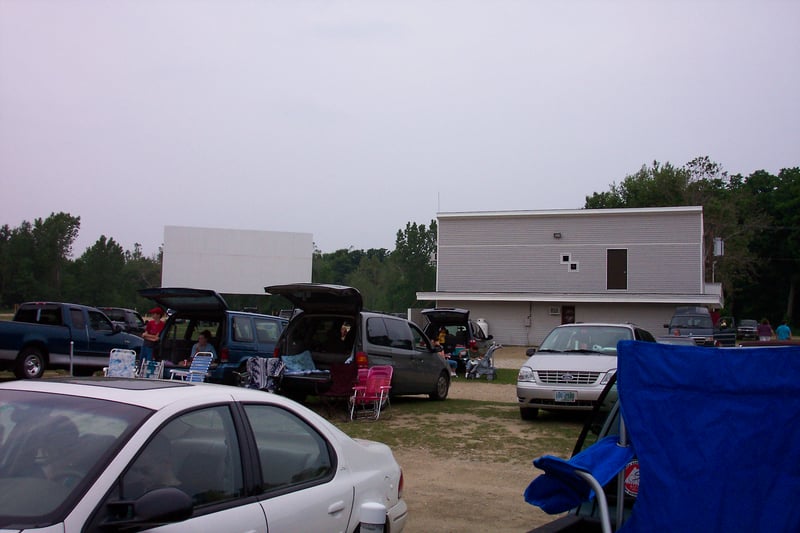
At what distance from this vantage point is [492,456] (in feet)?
33.3

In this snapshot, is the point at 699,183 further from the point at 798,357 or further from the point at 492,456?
the point at 798,357

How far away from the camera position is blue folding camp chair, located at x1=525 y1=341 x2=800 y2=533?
355 cm

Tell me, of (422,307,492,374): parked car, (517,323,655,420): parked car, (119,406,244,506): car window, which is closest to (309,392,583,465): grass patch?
(517,323,655,420): parked car

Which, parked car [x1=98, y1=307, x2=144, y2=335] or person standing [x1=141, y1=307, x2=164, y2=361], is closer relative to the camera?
person standing [x1=141, y1=307, x2=164, y2=361]

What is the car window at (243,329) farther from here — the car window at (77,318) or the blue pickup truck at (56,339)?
the car window at (77,318)

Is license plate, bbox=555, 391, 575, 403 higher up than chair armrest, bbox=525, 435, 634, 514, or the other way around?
chair armrest, bbox=525, 435, 634, 514

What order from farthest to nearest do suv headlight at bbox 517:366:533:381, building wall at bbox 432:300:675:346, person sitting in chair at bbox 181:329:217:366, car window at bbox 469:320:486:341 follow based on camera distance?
building wall at bbox 432:300:675:346 → car window at bbox 469:320:486:341 → person sitting in chair at bbox 181:329:217:366 → suv headlight at bbox 517:366:533:381

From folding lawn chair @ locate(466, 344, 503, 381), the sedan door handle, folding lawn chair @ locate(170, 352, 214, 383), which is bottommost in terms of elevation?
folding lawn chair @ locate(466, 344, 503, 381)

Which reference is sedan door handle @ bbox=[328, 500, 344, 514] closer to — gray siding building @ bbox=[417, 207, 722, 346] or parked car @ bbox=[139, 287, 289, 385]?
parked car @ bbox=[139, 287, 289, 385]

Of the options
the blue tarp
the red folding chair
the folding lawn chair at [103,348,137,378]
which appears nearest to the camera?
the blue tarp

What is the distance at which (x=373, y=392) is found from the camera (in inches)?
508

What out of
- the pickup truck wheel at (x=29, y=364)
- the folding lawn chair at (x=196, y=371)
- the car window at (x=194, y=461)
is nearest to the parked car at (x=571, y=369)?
the folding lawn chair at (x=196, y=371)

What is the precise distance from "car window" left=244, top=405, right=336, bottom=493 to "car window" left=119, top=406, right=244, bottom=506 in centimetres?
19

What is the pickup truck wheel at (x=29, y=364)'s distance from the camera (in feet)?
55.5
